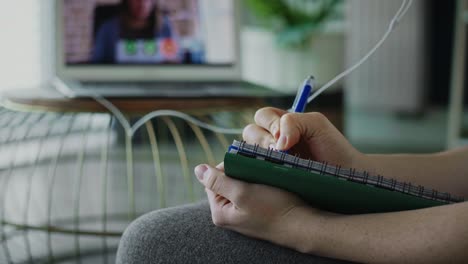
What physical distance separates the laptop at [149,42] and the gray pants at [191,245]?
1.13m

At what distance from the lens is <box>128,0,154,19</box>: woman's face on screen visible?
1.85 meters

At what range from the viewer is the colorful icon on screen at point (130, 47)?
6.23 ft

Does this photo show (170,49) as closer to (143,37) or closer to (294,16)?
(143,37)

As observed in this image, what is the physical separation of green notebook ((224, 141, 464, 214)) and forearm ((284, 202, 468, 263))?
0.7 inches

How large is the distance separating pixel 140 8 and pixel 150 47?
0.35 ft

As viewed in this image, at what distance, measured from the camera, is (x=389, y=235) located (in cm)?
63

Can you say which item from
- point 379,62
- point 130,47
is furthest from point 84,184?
point 379,62

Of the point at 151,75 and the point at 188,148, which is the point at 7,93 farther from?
the point at 188,148

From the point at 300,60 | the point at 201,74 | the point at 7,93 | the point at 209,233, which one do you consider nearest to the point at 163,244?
the point at 209,233

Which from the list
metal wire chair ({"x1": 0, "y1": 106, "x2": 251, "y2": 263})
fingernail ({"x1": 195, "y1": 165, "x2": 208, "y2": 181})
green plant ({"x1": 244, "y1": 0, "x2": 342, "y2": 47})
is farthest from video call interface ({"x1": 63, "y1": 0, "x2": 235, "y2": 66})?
green plant ({"x1": 244, "y1": 0, "x2": 342, "y2": 47})

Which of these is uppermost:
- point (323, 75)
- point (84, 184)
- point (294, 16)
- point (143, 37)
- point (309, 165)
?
point (294, 16)

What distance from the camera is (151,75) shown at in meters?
1.90

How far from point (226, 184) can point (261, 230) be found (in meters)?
0.05

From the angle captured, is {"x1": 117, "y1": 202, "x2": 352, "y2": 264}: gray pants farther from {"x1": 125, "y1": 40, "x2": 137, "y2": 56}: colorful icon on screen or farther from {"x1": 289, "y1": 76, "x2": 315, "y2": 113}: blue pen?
{"x1": 125, "y1": 40, "x2": 137, "y2": 56}: colorful icon on screen
